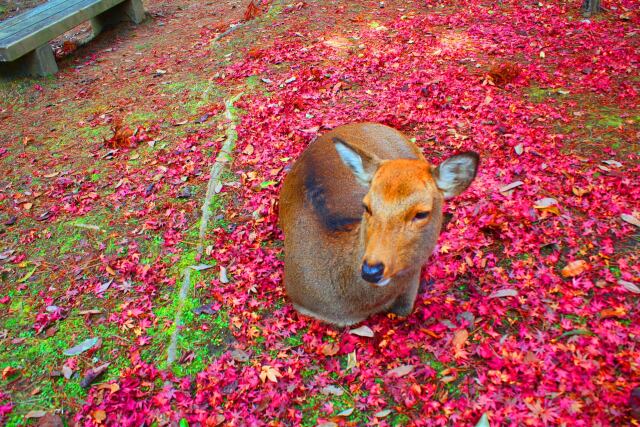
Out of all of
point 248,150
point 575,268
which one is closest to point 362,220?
point 575,268

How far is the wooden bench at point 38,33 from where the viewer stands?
333 inches

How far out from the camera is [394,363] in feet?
12.3

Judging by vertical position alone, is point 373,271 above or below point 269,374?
above

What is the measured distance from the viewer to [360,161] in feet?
11.1

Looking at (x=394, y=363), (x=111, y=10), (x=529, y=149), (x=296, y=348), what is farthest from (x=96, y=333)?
(x=111, y=10)

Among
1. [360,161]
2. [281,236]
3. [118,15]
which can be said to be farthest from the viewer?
[118,15]

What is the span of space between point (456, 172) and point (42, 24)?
9186mm

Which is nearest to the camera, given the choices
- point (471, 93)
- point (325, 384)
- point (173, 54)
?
point (325, 384)

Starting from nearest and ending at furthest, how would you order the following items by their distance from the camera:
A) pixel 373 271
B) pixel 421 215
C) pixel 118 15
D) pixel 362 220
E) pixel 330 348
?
pixel 373 271
pixel 421 215
pixel 362 220
pixel 330 348
pixel 118 15

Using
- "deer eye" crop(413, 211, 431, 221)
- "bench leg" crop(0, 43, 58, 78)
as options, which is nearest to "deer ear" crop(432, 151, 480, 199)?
"deer eye" crop(413, 211, 431, 221)

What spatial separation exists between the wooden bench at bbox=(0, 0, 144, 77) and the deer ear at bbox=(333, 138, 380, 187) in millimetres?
7685

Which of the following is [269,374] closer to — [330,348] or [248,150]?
[330,348]

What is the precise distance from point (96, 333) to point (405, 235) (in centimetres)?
309

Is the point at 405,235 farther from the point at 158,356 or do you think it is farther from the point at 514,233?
the point at 158,356
